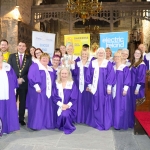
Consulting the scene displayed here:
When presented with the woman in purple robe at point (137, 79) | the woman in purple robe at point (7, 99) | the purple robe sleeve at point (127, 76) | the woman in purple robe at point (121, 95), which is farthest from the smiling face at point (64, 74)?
the woman in purple robe at point (137, 79)

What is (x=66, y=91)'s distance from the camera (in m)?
4.68

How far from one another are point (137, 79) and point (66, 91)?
158 cm

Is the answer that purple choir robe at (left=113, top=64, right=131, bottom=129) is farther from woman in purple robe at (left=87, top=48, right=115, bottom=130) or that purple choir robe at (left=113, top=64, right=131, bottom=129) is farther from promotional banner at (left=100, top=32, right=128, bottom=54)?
promotional banner at (left=100, top=32, right=128, bottom=54)

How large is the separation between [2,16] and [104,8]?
15.2ft

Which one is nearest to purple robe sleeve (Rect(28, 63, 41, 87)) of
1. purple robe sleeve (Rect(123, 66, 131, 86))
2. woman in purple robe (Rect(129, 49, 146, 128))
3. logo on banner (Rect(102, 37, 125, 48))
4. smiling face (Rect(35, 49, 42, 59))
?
smiling face (Rect(35, 49, 42, 59))

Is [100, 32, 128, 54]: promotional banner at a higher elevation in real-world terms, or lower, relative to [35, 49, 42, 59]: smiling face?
higher

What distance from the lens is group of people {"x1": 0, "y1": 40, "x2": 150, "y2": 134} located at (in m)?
4.56

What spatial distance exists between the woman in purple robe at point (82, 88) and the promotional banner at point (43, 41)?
1837 millimetres

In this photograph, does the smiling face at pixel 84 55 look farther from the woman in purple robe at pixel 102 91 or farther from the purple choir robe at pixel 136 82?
the purple choir robe at pixel 136 82

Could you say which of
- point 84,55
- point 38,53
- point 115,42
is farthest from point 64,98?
point 115,42

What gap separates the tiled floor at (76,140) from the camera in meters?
3.78

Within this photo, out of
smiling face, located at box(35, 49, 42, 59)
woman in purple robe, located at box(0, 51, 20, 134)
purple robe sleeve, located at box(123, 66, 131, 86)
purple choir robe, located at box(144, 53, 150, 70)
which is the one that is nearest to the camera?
woman in purple robe, located at box(0, 51, 20, 134)

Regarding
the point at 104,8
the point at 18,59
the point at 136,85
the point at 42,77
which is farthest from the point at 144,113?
the point at 104,8

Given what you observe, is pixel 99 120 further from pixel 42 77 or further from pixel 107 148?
pixel 42 77
